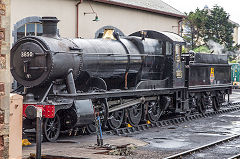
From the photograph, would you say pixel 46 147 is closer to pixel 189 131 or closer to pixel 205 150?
pixel 205 150

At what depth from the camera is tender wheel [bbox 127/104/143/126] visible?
15.0 m

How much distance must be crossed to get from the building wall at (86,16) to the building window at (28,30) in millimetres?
392

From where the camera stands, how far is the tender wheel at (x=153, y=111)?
16.1 m

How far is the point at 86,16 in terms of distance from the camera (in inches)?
842

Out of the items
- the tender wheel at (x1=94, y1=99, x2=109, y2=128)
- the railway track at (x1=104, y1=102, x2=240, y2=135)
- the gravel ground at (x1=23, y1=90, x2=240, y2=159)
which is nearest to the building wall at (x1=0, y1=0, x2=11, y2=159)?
the gravel ground at (x1=23, y1=90, x2=240, y2=159)

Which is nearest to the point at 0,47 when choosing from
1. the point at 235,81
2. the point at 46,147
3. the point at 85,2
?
the point at 46,147

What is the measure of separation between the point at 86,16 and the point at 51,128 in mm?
10303

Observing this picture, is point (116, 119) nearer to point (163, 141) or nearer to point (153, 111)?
point (153, 111)

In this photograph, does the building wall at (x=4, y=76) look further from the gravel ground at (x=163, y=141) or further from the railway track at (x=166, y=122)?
the railway track at (x=166, y=122)

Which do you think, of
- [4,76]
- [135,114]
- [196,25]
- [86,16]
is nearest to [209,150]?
[135,114]

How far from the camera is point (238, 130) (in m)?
15.1

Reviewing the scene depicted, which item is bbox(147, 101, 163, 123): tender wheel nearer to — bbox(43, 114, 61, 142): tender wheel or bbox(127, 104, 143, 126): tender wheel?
bbox(127, 104, 143, 126): tender wheel

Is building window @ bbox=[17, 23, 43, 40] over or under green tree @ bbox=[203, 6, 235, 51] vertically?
under

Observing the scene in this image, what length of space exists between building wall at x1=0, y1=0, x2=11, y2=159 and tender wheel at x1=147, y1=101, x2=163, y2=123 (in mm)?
9504
